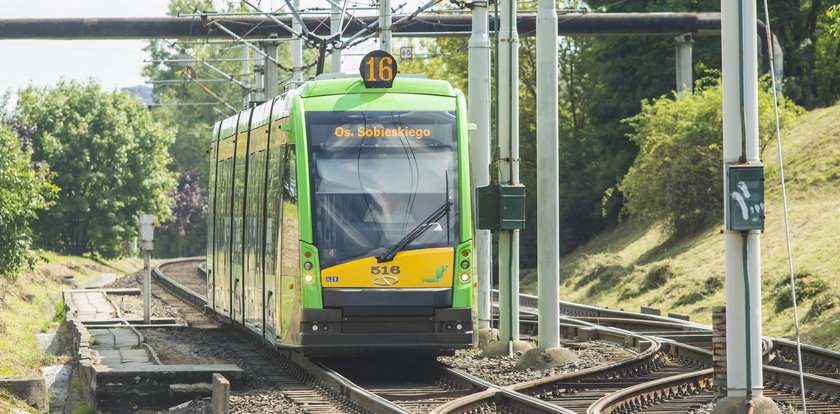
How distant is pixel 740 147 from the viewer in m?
10.3

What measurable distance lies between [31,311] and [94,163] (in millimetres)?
33423

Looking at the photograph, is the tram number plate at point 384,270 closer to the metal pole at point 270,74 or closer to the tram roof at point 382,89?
the tram roof at point 382,89

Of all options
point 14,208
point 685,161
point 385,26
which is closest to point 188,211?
point 685,161

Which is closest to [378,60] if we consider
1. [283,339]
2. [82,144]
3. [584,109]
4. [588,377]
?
[283,339]

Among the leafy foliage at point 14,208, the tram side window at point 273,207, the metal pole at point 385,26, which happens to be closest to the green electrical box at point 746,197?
the tram side window at point 273,207

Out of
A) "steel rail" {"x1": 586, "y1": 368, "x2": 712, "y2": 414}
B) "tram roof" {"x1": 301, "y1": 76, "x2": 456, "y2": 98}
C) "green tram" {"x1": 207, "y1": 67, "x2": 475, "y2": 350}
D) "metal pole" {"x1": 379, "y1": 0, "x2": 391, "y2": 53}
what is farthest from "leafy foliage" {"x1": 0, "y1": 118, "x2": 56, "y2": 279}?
"steel rail" {"x1": 586, "y1": 368, "x2": 712, "y2": 414}

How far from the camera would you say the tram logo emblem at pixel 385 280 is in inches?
598

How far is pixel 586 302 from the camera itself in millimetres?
35344

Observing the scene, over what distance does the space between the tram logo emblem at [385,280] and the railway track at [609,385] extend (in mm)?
1141

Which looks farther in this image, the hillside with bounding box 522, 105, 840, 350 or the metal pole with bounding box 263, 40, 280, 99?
the metal pole with bounding box 263, 40, 280, 99

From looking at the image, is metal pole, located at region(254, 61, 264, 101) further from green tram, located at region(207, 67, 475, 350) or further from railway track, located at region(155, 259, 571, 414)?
green tram, located at region(207, 67, 475, 350)

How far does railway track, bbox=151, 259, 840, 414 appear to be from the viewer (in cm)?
1257

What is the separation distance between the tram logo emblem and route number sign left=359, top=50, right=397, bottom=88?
2.46 m

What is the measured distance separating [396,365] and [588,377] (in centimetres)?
315
